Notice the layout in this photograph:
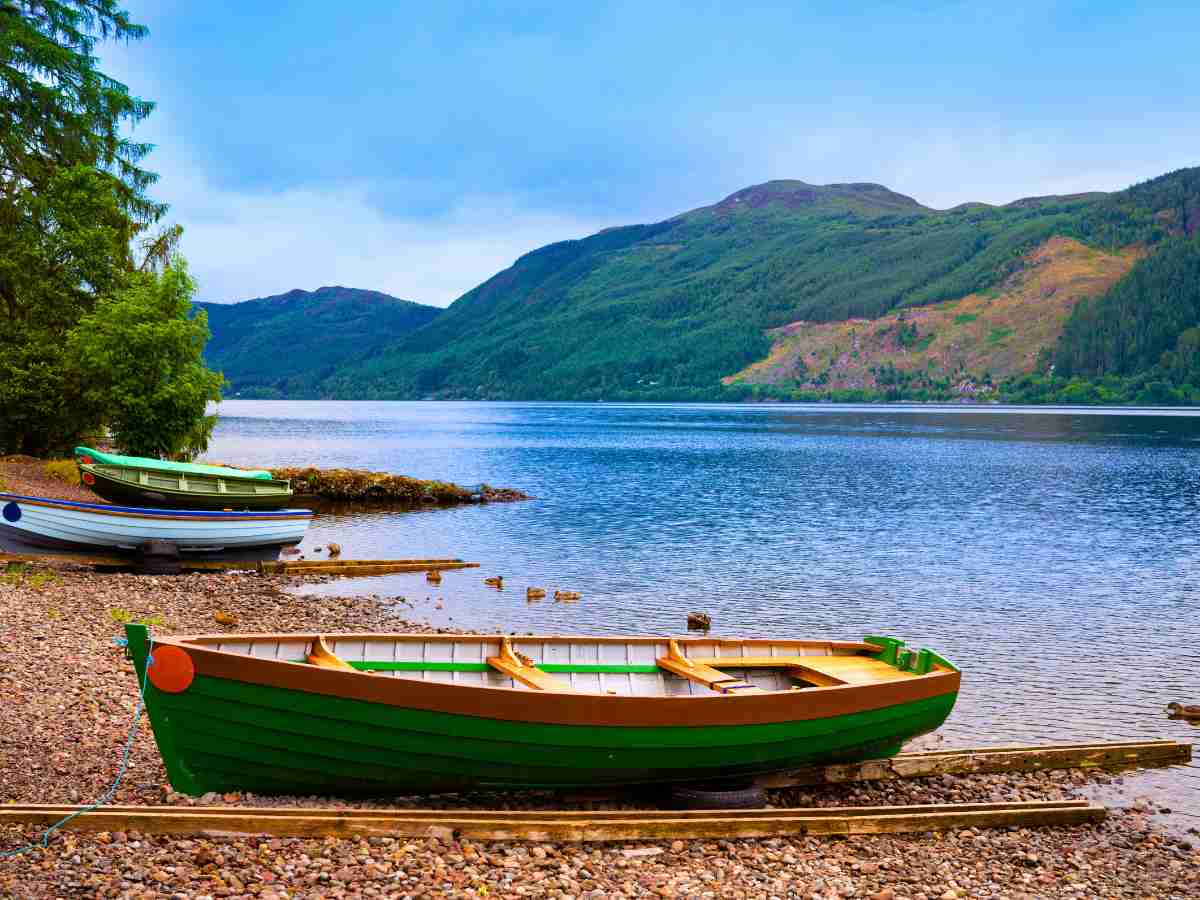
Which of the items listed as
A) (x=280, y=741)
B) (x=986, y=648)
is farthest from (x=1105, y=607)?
(x=280, y=741)

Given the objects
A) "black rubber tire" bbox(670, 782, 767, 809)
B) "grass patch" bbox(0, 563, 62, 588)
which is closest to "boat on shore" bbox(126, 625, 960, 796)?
"black rubber tire" bbox(670, 782, 767, 809)

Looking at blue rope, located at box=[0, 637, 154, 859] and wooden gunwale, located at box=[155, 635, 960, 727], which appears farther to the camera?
wooden gunwale, located at box=[155, 635, 960, 727]

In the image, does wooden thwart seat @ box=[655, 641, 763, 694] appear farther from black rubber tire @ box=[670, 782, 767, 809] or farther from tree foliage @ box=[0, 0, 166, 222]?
tree foliage @ box=[0, 0, 166, 222]

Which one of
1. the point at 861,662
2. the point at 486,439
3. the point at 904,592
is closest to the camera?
the point at 861,662

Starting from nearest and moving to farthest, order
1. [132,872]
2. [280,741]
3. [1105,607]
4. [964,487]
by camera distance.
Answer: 1. [132,872]
2. [280,741]
3. [1105,607]
4. [964,487]

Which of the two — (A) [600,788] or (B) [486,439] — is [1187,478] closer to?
(A) [600,788]

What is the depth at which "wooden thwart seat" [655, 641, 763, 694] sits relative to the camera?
470 inches

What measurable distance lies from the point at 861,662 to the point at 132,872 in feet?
31.9

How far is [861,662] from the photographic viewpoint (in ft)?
46.1

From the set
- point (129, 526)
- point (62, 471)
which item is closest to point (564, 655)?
point (129, 526)

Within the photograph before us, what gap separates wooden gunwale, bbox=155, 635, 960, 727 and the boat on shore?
16mm

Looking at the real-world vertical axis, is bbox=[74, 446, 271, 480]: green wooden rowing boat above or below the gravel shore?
above

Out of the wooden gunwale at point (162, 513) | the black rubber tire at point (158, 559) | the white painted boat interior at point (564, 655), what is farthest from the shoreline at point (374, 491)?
the white painted boat interior at point (564, 655)

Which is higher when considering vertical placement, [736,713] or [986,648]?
[736,713]
